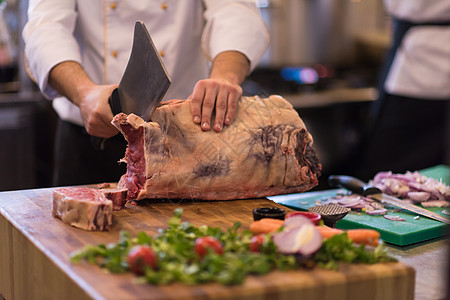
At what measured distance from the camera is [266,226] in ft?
5.10

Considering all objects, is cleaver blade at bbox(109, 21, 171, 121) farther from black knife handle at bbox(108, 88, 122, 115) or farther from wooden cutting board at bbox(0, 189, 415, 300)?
wooden cutting board at bbox(0, 189, 415, 300)

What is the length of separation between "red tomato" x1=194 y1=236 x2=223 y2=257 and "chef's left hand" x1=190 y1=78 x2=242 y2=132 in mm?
707

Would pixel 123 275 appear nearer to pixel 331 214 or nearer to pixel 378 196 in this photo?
pixel 331 214

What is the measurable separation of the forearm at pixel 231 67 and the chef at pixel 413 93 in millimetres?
1787

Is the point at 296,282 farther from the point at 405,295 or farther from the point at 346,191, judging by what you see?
the point at 346,191

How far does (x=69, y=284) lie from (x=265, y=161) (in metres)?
0.93

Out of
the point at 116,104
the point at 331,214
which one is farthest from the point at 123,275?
the point at 116,104

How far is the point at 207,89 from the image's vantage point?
2023mm

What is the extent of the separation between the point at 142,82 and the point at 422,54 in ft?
8.35

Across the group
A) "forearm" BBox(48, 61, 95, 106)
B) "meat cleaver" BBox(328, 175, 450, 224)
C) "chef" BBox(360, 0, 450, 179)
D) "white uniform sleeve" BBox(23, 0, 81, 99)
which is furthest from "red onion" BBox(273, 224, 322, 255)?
"chef" BBox(360, 0, 450, 179)

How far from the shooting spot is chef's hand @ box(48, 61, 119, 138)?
2.06 m

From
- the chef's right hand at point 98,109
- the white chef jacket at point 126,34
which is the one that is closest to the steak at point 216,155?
the chef's right hand at point 98,109

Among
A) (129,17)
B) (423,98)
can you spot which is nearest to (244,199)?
(129,17)

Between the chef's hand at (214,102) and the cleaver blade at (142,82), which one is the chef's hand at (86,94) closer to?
the cleaver blade at (142,82)
